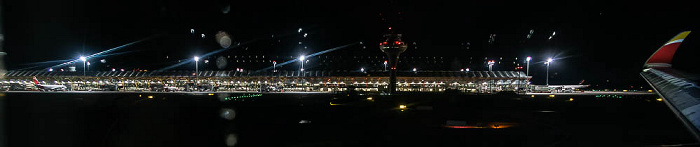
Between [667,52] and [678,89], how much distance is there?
154 inches

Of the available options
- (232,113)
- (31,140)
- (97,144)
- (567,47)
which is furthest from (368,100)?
(567,47)

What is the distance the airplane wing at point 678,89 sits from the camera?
382cm

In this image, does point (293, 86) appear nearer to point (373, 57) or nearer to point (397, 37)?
point (397, 37)

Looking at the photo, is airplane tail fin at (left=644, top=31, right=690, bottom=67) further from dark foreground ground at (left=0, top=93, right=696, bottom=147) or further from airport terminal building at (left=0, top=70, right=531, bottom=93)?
airport terminal building at (left=0, top=70, right=531, bottom=93)

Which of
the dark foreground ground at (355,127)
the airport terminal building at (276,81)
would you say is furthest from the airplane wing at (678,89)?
the airport terminal building at (276,81)

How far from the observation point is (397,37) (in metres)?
29.3

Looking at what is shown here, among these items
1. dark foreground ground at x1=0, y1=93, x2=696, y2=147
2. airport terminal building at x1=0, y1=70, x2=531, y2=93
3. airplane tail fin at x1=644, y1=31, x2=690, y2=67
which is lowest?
dark foreground ground at x1=0, y1=93, x2=696, y2=147

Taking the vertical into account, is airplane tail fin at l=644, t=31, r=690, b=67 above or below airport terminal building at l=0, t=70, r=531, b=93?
above

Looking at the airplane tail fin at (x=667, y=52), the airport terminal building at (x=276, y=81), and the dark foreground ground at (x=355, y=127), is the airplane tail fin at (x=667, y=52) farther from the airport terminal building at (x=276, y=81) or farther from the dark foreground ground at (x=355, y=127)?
the airport terminal building at (x=276, y=81)

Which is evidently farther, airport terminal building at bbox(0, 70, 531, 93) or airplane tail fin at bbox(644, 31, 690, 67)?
airport terminal building at bbox(0, 70, 531, 93)

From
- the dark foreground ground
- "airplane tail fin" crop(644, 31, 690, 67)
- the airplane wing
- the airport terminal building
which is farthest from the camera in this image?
the airport terminal building

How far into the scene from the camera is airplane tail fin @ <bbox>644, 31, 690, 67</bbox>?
6.78 meters

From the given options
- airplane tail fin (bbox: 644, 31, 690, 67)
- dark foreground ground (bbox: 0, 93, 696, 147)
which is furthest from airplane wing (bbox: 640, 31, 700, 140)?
dark foreground ground (bbox: 0, 93, 696, 147)

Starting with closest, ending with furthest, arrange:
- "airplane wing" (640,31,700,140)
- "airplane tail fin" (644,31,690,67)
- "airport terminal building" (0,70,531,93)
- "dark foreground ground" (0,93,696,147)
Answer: "airplane wing" (640,31,700,140) < "airplane tail fin" (644,31,690,67) < "dark foreground ground" (0,93,696,147) < "airport terminal building" (0,70,531,93)
